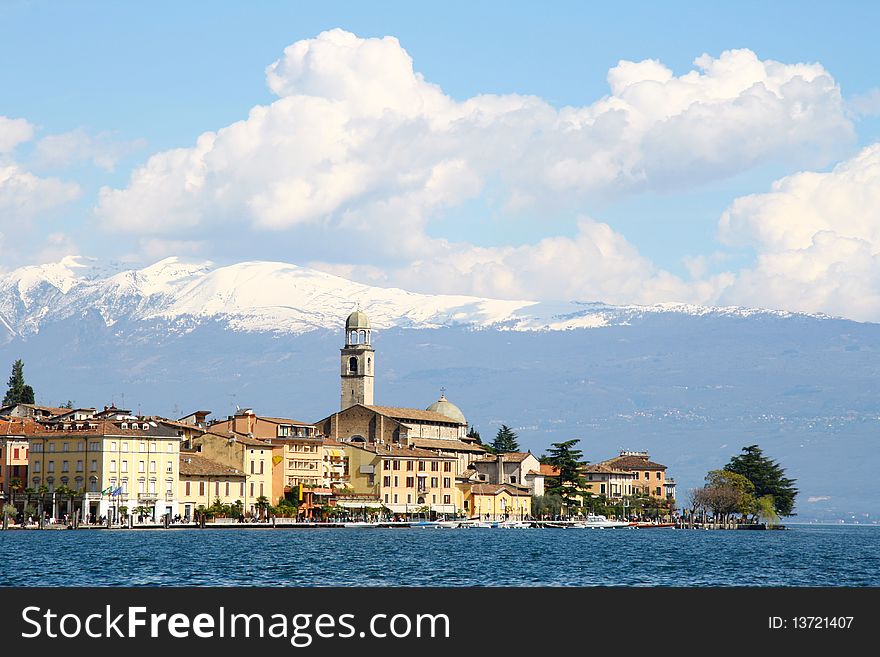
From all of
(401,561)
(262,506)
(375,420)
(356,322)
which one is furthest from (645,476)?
(401,561)

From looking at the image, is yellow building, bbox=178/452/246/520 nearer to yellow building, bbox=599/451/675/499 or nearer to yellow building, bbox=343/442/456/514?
yellow building, bbox=343/442/456/514

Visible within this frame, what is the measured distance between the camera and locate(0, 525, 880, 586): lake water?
210ft

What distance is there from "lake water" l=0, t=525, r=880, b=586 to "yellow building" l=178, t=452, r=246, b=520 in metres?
19.3

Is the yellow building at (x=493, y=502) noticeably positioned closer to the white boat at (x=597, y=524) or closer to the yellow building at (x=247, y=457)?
the white boat at (x=597, y=524)

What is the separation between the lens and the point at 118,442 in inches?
5000

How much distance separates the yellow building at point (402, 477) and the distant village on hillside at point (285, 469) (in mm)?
134

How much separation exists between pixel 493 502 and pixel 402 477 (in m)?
13.9

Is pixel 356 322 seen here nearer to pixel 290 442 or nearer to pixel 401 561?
pixel 290 442
